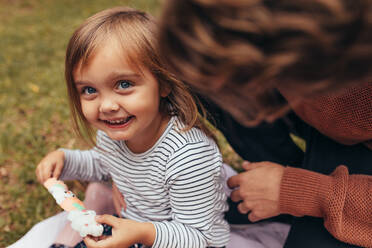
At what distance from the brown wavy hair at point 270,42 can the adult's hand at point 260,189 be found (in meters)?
0.73

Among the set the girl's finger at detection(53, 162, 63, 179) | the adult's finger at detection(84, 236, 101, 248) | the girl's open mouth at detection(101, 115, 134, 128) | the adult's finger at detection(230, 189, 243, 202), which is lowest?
the adult's finger at detection(230, 189, 243, 202)

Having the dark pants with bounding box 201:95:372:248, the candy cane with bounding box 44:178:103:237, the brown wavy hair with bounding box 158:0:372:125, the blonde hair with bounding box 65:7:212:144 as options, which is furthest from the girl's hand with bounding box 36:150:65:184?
the brown wavy hair with bounding box 158:0:372:125

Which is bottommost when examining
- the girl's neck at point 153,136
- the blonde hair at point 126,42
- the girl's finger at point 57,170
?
the girl's finger at point 57,170

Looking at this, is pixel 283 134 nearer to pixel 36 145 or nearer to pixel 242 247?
pixel 242 247

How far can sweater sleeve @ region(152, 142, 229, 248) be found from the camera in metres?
1.27

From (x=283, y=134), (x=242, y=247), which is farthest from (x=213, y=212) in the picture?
(x=283, y=134)

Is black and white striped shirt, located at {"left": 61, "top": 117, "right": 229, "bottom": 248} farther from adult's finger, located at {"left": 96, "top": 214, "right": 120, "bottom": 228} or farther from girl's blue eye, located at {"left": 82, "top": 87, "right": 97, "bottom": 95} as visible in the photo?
girl's blue eye, located at {"left": 82, "top": 87, "right": 97, "bottom": 95}

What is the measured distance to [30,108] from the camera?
2688mm

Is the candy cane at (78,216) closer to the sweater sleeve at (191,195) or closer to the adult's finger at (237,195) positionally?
the sweater sleeve at (191,195)

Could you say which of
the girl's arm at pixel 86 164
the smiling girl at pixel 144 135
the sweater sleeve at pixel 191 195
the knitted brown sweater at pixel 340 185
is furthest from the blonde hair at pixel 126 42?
the knitted brown sweater at pixel 340 185

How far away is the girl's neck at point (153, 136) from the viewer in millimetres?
1352

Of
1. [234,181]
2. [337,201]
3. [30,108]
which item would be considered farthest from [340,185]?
[30,108]

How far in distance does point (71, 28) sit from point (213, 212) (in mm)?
3324

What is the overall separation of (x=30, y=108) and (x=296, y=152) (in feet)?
6.05
